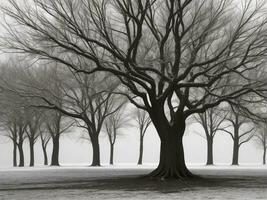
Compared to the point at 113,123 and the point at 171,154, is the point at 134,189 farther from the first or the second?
the point at 113,123

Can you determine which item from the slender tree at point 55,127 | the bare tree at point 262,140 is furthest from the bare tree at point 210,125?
the slender tree at point 55,127

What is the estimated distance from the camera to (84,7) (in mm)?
24266

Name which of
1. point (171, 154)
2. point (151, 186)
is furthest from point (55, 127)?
point (151, 186)

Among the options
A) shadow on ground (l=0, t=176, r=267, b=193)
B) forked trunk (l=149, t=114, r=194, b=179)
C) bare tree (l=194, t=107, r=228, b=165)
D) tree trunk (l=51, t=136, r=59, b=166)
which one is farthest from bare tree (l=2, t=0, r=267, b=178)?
bare tree (l=194, t=107, r=228, b=165)

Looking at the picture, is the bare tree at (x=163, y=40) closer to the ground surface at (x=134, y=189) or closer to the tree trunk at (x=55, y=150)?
the ground surface at (x=134, y=189)

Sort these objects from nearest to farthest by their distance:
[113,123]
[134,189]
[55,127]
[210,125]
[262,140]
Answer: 1. [134,189]
2. [55,127]
3. [210,125]
4. [113,123]
5. [262,140]

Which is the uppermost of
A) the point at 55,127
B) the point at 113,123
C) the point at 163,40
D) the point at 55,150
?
the point at 163,40

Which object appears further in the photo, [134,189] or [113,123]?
[113,123]


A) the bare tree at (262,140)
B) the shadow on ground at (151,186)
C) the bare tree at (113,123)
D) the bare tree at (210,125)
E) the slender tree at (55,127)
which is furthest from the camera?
the bare tree at (262,140)

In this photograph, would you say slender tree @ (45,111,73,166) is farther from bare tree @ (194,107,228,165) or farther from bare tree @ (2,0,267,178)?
bare tree @ (2,0,267,178)

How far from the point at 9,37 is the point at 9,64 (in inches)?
849

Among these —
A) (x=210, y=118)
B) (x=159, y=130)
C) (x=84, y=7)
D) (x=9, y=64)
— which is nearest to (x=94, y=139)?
(x=9, y=64)

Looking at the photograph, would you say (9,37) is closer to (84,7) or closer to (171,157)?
(84,7)

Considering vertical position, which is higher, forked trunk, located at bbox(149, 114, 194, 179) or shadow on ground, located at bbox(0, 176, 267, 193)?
forked trunk, located at bbox(149, 114, 194, 179)
